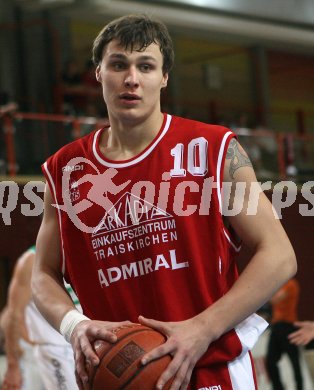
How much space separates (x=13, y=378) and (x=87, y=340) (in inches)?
130

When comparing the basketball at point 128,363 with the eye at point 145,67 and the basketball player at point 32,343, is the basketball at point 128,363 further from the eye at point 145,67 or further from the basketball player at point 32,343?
the basketball player at point 32,343

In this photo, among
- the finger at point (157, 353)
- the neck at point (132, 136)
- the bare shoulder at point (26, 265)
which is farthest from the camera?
the bare shoulder at point (26, 265)

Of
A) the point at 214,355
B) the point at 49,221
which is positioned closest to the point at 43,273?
the point at 49,221

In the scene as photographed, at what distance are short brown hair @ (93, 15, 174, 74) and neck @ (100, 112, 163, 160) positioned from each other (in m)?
0.20

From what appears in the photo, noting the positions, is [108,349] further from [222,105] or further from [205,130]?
[222,105]

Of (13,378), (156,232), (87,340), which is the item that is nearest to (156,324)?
(87,340)

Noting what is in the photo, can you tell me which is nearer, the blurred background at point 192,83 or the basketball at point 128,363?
the basketball at point 128,363

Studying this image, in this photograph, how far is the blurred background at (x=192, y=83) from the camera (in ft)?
39.8

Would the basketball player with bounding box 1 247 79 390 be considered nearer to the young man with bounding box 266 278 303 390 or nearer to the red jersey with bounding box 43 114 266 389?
the red jersey with bounding box 43 114 266 389

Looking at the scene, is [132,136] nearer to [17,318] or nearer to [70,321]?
[70,321]

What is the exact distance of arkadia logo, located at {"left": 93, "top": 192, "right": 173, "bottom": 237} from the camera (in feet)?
10.2

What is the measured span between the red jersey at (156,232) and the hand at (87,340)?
0.62ft

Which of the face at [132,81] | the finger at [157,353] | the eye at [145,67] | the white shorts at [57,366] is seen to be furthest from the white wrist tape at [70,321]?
the white shorts at [57,366]

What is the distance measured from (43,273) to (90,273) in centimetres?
23
